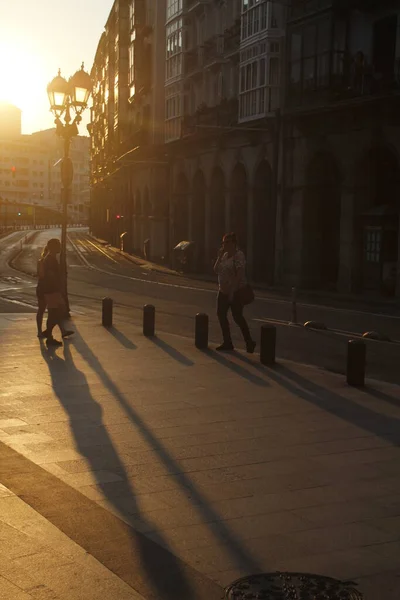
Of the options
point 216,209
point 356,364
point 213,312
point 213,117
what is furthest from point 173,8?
point 356,364

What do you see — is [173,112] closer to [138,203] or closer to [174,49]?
[174,49]

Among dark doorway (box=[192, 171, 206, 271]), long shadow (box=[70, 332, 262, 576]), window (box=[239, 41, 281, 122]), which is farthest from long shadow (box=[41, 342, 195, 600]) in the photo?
dark doorway (box=[192, 171, 206, 271])

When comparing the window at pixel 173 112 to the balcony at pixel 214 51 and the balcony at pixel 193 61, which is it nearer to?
the balcony at pixel 193 61

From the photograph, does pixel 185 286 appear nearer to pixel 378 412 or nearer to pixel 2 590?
pixel 378 412

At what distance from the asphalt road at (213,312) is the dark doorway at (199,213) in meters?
4.87

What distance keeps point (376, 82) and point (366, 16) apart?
2.91 meters

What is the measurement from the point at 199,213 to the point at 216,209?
3.27 metres

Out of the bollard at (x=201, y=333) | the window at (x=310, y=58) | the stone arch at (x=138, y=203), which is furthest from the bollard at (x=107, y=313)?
the stone arch at (x=138, y=203)

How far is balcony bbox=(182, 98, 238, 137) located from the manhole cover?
116 feet

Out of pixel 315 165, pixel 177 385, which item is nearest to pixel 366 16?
pixel 315 165

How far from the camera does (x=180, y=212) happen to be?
5234 cm

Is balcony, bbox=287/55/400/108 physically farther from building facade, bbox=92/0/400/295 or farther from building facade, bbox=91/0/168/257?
building facade, bbox=91/0/168/257

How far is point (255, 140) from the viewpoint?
38844 millimetres

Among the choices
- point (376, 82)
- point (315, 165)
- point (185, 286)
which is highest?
point (376, 82)
